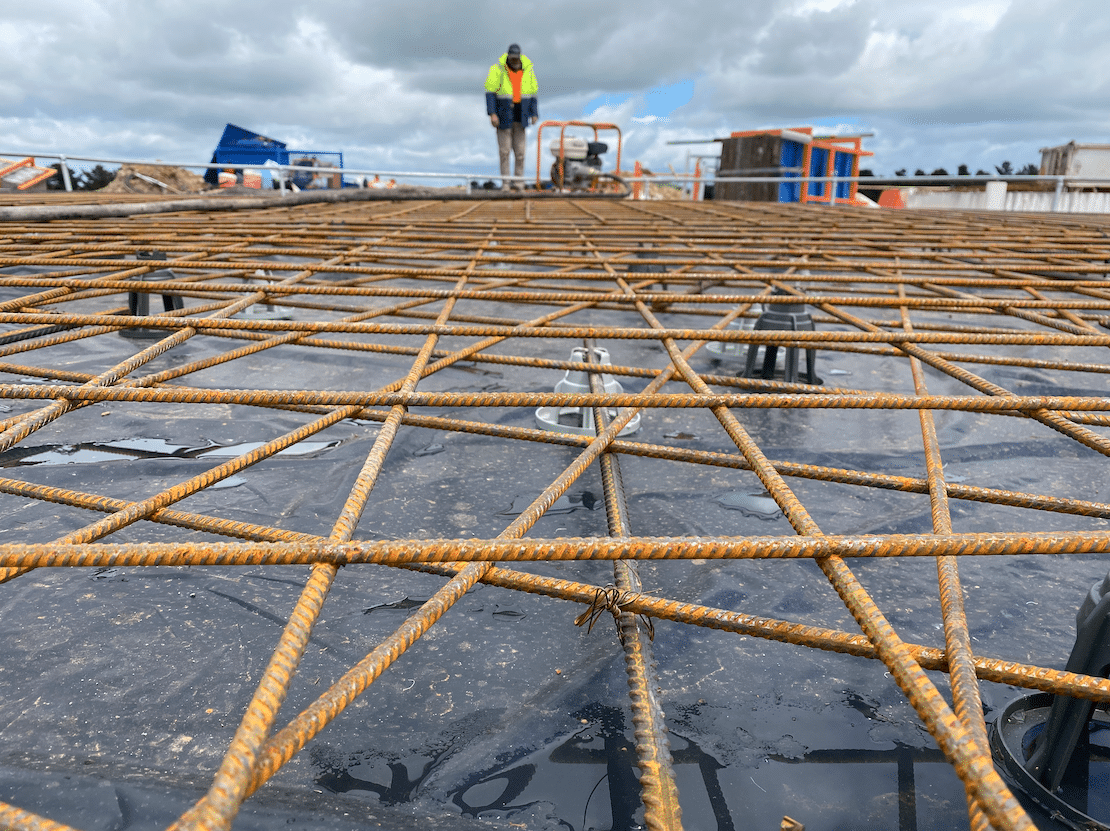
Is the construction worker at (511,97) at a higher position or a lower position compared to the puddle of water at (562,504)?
higher

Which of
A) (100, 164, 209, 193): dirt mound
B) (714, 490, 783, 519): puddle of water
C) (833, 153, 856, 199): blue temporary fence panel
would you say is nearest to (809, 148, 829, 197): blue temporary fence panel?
(833, 153, 856, 199): blue temporary fence panel

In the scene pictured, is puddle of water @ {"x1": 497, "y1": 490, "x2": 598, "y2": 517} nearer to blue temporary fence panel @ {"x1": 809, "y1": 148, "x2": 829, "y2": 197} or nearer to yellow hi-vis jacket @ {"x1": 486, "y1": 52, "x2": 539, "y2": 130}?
yellow hi-vis jacket @ {"x1": 486, "y1": 52, "x2": 539, "y2": 130}

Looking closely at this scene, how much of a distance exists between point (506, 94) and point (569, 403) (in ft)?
38.3

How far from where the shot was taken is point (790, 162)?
17203 millimetres

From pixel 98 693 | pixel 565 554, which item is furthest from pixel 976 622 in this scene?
pixel 98 693

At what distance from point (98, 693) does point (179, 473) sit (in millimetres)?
1170

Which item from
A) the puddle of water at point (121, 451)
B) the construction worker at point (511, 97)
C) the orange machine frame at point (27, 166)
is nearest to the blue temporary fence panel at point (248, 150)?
the orange machine frame at point (27, 166)

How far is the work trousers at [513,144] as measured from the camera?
12.8 metres

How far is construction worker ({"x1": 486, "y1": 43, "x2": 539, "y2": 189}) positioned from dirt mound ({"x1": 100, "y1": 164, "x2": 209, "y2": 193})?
15.0 metres

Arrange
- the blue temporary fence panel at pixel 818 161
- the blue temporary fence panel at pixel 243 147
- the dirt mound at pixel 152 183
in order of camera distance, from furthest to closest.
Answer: the blue temporary fence panel at pixel 243 147 → the dirt mound at pixel 152 183 → the blue temporary fence panel at pixel 818 161

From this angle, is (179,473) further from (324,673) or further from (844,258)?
(844,258)

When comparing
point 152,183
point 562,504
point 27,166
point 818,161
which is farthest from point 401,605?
point 152,183

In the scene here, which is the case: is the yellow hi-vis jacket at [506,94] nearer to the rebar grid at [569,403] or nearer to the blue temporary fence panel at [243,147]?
the rebar grid at [569,403]

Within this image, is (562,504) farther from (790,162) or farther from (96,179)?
(96,179)
